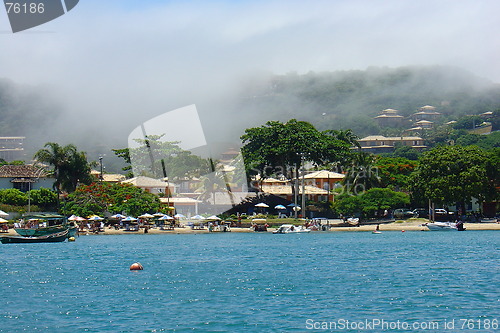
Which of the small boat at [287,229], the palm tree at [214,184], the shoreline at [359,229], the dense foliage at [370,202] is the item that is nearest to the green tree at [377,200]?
the dense foliage at [370,202]

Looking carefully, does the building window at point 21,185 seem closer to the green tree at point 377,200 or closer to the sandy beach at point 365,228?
the sandy beach at point 365,228

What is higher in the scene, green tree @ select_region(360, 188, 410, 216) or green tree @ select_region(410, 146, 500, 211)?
green tree @ select_region(410, 146, 500, 211)

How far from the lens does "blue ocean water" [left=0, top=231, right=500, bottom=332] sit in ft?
74.7

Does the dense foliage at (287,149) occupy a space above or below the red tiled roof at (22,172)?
above

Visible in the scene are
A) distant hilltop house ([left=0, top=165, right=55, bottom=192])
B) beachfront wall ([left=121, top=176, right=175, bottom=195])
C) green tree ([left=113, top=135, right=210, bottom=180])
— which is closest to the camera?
distant hilltop house ([left=0, top=165, right=55, bottom=192])

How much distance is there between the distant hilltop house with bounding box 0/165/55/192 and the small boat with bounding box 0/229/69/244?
24.9 m

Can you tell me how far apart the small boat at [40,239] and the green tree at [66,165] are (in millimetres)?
21270

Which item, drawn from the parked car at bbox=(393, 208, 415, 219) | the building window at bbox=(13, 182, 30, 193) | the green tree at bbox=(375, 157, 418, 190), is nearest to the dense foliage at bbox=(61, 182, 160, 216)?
the building window at bbox=(13, 182, 30, 193)

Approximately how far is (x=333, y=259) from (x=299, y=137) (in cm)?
4188

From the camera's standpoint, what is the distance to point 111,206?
247 ft

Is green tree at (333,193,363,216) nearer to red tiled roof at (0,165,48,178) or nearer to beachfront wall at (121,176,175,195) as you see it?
beachfront wall at (121,176,175,195)

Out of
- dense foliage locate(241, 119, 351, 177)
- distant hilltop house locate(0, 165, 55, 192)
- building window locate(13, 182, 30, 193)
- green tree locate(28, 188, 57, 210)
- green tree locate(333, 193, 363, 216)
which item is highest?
dense foliage locate(241, 119, 351, 177)

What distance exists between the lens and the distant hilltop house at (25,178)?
271ft

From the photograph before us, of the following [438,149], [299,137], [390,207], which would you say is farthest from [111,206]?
[438,149]
